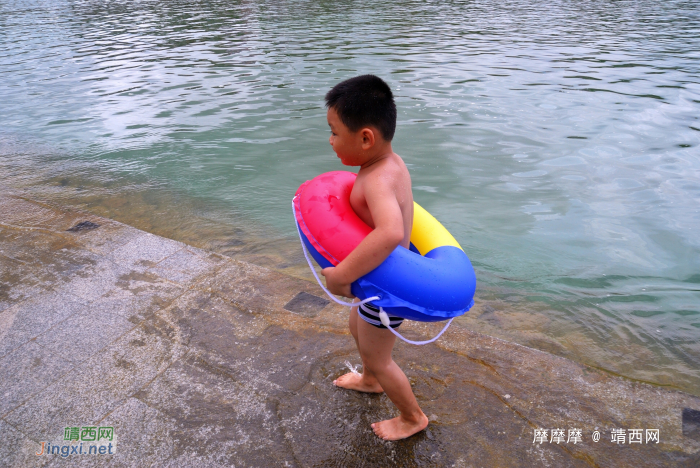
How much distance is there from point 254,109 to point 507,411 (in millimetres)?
7760

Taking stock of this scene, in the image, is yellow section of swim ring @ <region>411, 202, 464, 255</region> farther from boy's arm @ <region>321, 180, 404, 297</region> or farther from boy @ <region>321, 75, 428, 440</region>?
boy's arm @ <region>321, 180, 404, 297</region>

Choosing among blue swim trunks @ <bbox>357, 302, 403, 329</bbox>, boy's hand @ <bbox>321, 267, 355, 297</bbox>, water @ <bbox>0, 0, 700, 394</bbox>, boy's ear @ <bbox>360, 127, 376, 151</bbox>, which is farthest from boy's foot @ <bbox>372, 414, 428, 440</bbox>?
water @ <bbox>0, 0, 700, 394</bbox>

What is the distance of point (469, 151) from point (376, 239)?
5.56 m

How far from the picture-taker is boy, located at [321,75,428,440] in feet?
5.73

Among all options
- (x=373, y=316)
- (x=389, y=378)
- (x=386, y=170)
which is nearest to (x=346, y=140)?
(x=386, y=170)

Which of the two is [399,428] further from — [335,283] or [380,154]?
[380,154]

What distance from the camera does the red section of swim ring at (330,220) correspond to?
1.87 metres

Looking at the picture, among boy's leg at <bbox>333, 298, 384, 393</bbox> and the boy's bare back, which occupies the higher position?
the boy's bare back

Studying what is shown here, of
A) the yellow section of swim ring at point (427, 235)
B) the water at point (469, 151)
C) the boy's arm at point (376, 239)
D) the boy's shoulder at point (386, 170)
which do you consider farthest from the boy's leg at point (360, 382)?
the water at point (469, 151)

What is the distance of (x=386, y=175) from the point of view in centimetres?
184

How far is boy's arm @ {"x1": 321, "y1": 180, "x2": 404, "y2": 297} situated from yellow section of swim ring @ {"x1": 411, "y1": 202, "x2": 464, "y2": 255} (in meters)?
0.41

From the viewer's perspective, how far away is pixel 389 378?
A: 2.04 metres

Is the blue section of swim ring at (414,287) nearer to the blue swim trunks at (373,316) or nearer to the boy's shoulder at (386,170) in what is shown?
the blue swim trunks at (373,316)

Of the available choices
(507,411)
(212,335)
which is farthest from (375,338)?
(212,335)
